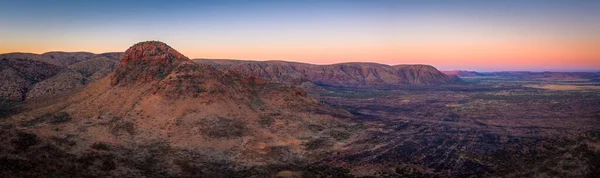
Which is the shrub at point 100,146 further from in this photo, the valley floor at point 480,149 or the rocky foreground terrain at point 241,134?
the valley floor at point 480,149

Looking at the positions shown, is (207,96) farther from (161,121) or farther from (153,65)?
(153,65)

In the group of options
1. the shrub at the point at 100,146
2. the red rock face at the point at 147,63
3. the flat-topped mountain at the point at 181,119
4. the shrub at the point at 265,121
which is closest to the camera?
the shrub at the point at 100,146

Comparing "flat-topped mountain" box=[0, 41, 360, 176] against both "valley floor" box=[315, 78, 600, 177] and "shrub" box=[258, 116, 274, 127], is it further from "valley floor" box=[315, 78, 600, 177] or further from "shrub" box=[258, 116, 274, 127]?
"valley floor" box=[315, 78, 600, 177]

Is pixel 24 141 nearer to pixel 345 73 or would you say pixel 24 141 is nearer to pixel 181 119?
pixel 181 119

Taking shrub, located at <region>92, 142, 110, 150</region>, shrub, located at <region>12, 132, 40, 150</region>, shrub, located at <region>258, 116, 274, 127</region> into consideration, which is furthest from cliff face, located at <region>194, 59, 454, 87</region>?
shrub, located at <region>12, 132, 40, 150</region>

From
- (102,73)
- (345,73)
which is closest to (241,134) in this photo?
(102,73)

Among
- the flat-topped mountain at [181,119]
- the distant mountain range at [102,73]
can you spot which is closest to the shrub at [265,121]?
the flat-topped mountain at [181,119]

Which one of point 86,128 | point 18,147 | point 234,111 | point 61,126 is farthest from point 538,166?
point 61,126

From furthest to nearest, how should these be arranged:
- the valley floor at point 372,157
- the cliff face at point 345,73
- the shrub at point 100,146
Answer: the cliff face at point 345,73, the shrub at point 100,146, the valley floor at point 372,157
